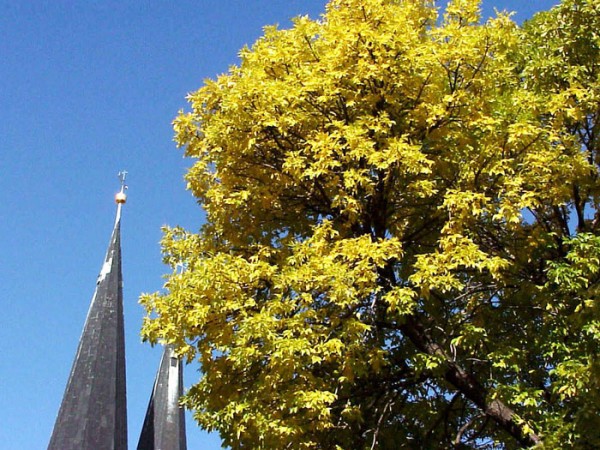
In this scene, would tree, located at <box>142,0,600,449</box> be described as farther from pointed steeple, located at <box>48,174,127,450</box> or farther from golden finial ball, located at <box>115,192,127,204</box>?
golden finial ball, located at <box>115,192,127,204</box>

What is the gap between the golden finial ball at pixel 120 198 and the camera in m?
22.2

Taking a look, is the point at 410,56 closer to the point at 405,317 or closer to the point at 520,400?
the point at 405,317

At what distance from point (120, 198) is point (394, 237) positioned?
1426 centimetres

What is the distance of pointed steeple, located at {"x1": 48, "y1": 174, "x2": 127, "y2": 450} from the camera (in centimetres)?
1691

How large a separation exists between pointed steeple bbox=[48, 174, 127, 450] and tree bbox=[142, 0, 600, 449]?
25.7 ft

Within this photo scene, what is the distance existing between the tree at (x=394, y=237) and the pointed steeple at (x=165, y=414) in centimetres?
1224

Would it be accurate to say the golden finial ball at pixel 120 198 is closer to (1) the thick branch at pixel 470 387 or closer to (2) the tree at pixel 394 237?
(2) the tree at pixel 394 237

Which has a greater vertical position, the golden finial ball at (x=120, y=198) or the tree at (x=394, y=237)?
the golden finial ball at (x=120, y=198)

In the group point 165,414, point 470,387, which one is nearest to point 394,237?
point 470,387

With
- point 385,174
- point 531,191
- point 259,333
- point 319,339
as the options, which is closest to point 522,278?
point 531,191

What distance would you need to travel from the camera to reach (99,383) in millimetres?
17828

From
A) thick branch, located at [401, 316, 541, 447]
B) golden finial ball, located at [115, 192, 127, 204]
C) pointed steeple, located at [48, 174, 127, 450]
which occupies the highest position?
golden finial ball, located at [115, 192, 127, 204]

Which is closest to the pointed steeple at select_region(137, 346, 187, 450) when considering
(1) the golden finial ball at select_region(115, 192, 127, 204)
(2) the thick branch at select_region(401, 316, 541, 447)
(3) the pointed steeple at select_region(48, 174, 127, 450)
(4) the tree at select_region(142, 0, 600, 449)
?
(3) the pointed steeple at select_region(48, 174, 127, 450)

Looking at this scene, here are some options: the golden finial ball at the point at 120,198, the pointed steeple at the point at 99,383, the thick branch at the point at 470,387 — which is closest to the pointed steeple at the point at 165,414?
the pointed steeple at the point at 99,383
